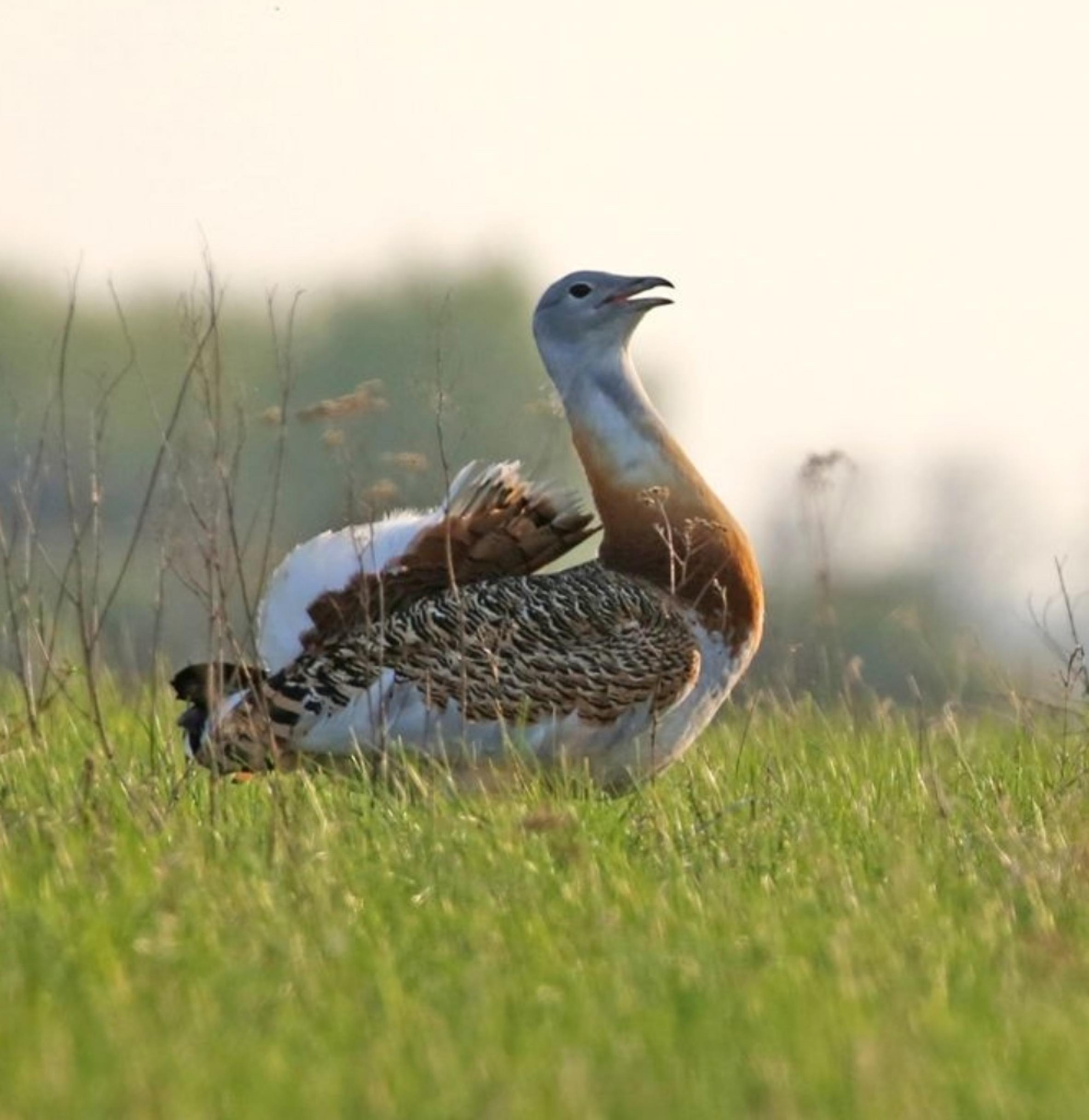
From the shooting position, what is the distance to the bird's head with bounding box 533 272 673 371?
21.2 feet

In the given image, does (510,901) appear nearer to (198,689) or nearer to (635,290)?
(198,689)

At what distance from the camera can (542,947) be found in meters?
4.14

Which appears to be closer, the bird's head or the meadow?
the meadow

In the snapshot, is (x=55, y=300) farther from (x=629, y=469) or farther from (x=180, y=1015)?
(x=180, y=1015)

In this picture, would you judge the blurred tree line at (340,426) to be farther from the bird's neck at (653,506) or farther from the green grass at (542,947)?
the green grass at (542,947)

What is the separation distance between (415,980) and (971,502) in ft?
39.0

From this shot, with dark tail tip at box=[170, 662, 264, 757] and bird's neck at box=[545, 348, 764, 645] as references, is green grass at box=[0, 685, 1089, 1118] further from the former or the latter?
bird's neck at box=[545, 348, 764, 645]

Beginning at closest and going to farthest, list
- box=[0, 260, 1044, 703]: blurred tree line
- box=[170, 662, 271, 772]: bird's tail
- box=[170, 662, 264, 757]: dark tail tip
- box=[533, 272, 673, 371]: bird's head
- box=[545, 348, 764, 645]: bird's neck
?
box=[170, 662, 271, 772]: bird's tail, box=[170, 662, 264, 757]: dark tail tip, box=[545, 348, 764, 645]: bird's neck, box=[533, 272, 673, 371]: bird's head, box=[0, 260, 1044, 703]: blurred tree line

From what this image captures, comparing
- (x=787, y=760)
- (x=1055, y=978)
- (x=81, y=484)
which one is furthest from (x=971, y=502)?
(x=1055, y=978)

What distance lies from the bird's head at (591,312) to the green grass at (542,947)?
1108 mm

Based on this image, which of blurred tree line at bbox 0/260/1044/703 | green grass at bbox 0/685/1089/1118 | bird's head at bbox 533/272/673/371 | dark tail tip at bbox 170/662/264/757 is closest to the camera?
green grass at bbox 0/685/1089/1118

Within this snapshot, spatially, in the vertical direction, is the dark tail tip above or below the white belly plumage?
above

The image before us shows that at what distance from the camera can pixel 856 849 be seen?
16.7ft

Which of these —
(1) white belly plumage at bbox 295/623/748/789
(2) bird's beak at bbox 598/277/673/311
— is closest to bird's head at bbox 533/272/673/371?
(2) bird's beak at bbox 598/277/673/311
